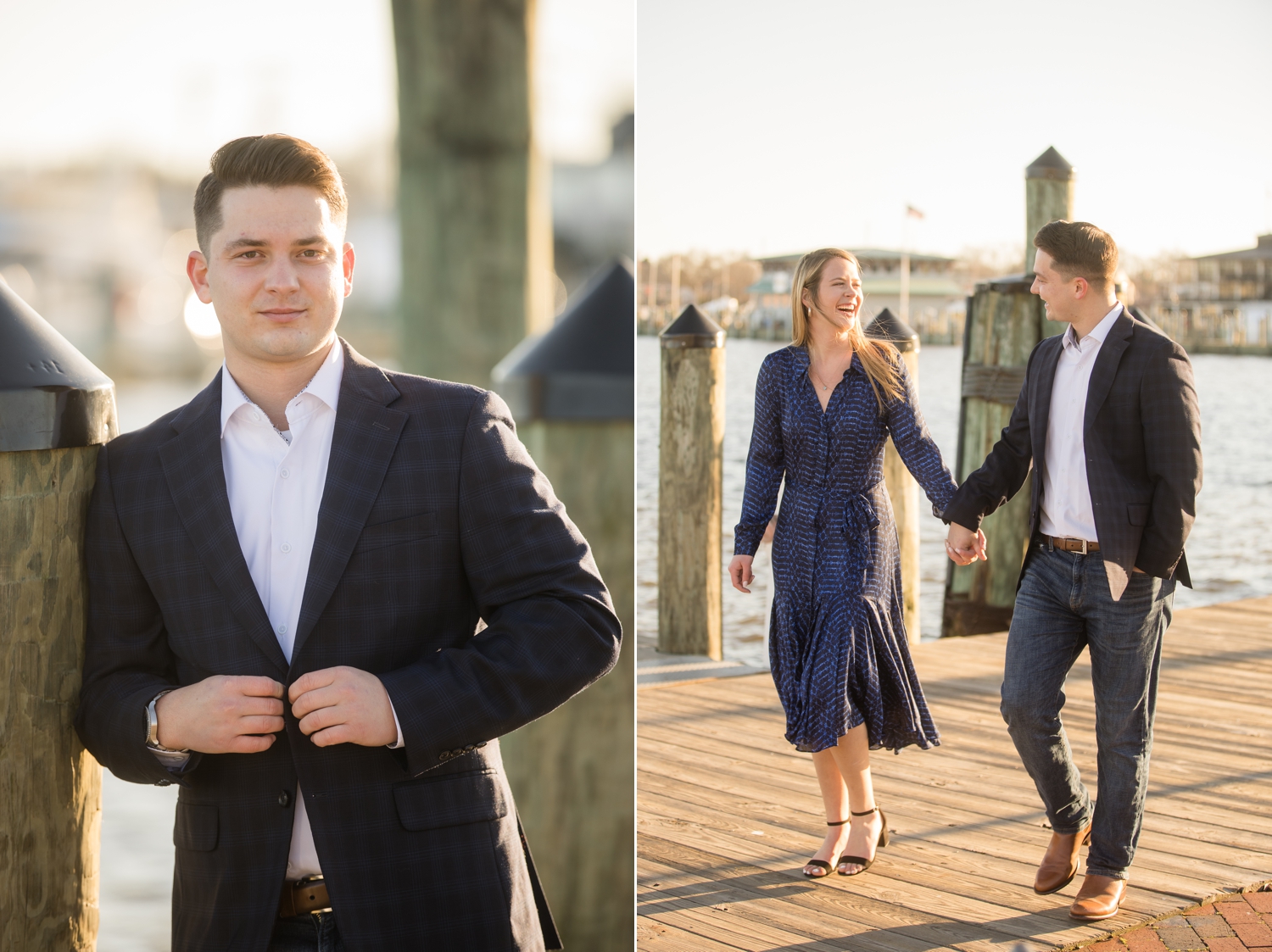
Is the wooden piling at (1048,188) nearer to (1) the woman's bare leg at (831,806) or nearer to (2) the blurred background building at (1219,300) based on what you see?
(1) the woman's bare leg at (831,806)

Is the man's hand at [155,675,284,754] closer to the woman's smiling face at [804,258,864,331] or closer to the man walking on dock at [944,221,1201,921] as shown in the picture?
the man walking on dock at [944,221,1201,921]

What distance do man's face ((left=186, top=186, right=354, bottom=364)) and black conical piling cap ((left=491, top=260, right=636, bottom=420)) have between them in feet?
0.86

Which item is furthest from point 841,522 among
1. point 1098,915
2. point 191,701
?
point 191,701

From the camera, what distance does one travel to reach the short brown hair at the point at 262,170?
162cm

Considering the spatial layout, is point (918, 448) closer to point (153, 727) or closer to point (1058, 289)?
point (1058, 289)

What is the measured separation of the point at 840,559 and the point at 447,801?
6.93ft

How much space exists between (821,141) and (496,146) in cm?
3013

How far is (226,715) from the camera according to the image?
60.8 inches

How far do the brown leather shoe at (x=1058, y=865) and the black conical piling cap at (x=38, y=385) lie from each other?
2696 mm

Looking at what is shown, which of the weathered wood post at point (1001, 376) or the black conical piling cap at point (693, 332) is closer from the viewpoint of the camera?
the black conical piling cap at point (693, 332)

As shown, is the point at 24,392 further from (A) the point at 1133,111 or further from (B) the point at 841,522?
(A) the point at 1133,111

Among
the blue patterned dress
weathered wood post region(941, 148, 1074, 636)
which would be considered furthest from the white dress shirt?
weathered wood post region(941, 148, 1074, 636)

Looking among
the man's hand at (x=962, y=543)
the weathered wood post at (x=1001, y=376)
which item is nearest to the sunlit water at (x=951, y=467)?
the weathered wood post at (x=1001, y=376)

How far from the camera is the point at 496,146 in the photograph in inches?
54.3
